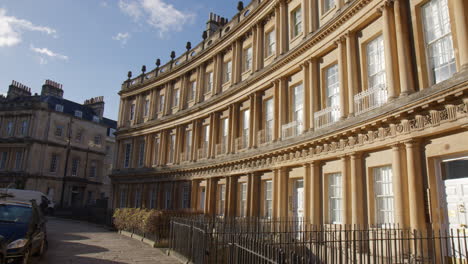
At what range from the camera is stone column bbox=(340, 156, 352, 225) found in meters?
11.4

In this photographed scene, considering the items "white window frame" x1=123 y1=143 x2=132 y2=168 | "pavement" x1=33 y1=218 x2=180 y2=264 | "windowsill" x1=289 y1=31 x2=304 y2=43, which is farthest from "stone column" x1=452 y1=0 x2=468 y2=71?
"white window frame" x1=123 y1=143 x2=132 y2=168

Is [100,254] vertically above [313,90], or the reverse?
[313,90]

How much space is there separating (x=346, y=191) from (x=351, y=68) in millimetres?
4234

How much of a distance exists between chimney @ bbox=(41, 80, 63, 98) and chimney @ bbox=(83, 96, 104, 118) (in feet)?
13.2

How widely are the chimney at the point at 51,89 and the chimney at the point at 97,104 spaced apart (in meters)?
4.03

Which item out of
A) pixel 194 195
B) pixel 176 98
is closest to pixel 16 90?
pixel 176 98

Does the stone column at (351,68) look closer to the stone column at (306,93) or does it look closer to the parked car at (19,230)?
the stone column at (306,93)

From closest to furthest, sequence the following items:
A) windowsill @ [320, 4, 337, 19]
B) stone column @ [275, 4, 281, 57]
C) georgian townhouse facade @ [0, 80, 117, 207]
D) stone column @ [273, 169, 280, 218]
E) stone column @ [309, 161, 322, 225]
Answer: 1. stone column @ [309, 161, 322, 225]
2. windowsill @ [320, 4, 337, 19]
3. stone column @ [273, 169, 280, 218]
4. stone column @ [275, 4, 281, 57]
5. georgian townhouse facade @ [0, 80, 117, 207]

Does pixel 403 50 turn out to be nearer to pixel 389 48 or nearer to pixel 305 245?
pixel 389 48

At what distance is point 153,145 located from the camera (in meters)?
29.3

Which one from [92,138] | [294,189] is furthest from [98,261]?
[92,138]

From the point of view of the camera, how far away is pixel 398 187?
31.4 feet

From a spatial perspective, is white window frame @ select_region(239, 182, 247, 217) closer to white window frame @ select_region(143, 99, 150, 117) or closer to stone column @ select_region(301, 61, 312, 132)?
stone column @ select_region(301, 61, 312, 132)

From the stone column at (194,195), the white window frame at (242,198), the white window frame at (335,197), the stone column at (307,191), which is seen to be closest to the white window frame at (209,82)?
the stone column at (194,195)
